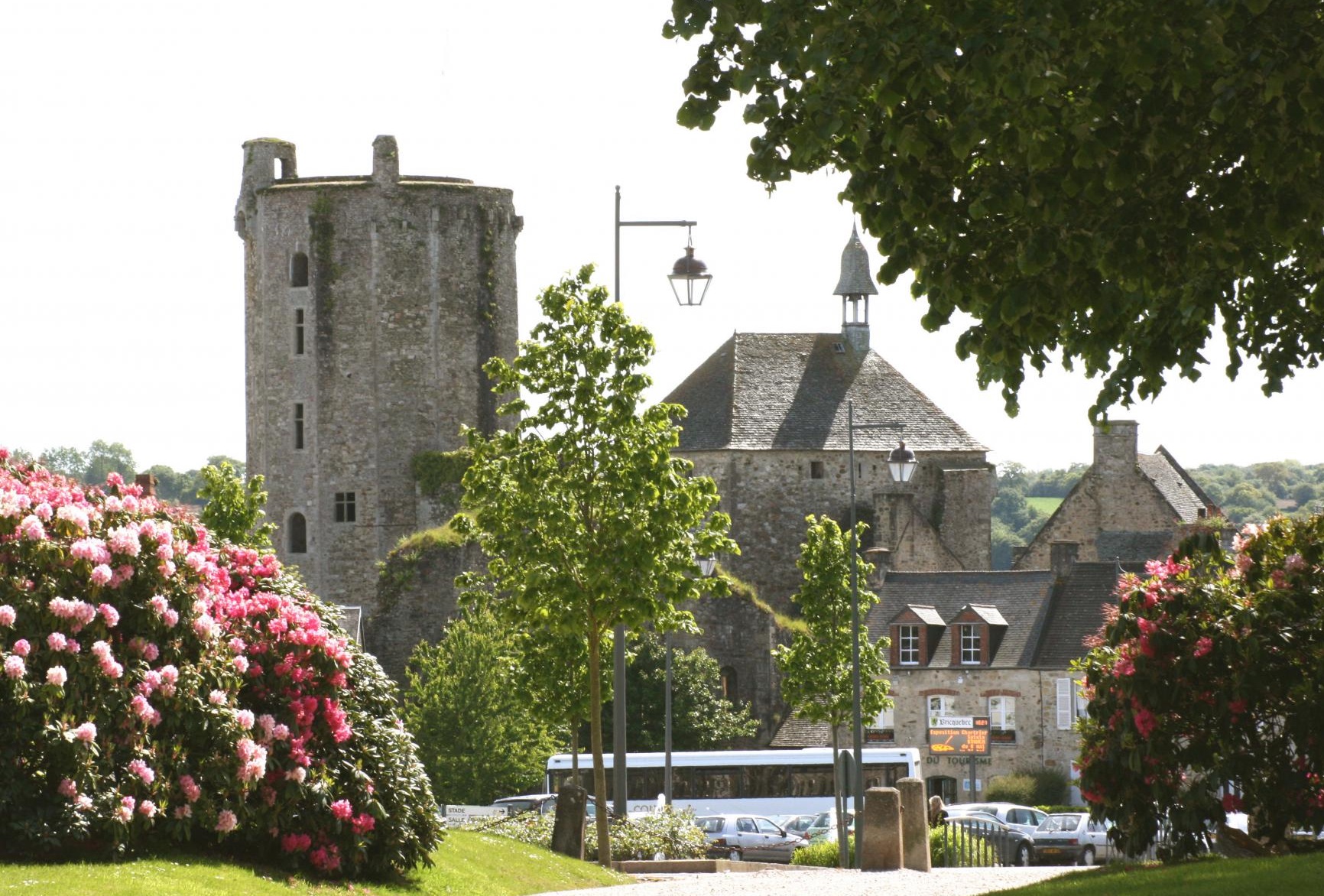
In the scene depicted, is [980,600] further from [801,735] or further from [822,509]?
[822,509]

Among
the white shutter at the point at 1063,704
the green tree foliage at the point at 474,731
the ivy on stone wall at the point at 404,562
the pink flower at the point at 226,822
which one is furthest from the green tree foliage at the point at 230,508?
the pink flower at the point at 226,822

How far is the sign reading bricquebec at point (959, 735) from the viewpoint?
197 feet

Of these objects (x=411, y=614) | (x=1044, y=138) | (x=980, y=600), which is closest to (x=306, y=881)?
(x=1044, y=138)

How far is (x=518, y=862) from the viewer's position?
20.5 metres

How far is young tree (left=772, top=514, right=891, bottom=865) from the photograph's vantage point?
47156mm

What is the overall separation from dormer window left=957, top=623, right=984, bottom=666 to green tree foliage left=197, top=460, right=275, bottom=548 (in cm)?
2344

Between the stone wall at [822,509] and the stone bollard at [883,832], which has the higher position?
the stone wall at [822,509]

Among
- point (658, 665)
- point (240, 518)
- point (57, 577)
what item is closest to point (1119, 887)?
point (57, 577)

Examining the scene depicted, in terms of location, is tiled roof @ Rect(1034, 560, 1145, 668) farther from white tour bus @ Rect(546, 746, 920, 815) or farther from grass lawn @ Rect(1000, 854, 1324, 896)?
grass lawn @ Rect(1000, 854, 1324, 896)

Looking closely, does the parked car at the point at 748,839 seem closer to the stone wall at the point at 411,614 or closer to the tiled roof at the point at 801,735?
the tiled roof at the point at 801,735

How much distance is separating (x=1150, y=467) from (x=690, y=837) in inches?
2318

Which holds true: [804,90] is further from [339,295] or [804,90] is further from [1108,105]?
[339,295]

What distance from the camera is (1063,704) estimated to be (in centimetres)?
5916

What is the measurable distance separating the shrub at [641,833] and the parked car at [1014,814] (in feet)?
48.2
